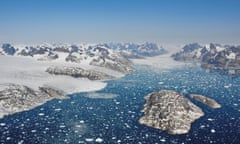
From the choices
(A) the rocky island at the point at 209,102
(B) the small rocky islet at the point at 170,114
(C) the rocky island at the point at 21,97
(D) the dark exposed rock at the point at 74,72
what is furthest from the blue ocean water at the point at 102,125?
(D) the dark exposed rock at the point at 74,72

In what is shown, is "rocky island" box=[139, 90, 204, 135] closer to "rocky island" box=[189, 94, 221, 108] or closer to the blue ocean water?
the blue ocean water

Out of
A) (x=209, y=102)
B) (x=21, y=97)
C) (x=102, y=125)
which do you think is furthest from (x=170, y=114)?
(x=21, y=97)

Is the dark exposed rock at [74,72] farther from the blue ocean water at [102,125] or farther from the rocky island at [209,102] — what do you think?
the rocky island at [209,102]

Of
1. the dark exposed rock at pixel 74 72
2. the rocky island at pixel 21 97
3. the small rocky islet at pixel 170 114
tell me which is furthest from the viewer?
the dark exposed rock at pixel 74 72

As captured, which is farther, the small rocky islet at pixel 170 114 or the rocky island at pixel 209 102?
the rocky island at pixel 209 102

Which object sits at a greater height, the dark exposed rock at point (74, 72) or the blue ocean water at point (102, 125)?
the blue ocean water at point (102, 125)

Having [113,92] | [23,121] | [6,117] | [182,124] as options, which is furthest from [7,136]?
[113,92]

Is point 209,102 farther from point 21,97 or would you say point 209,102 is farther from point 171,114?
point 21,97
